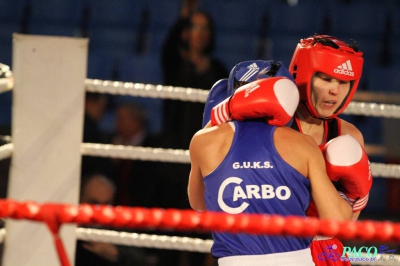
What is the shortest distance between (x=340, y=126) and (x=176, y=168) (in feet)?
3.18

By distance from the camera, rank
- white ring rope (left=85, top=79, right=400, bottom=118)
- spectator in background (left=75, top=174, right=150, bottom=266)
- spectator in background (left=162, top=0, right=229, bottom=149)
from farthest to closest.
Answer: spectator in background (left=162, top=0, right=229, bottom=149) → spectator in background (left=75, top=174, right=150, bottom=266) → white ring rope (left=85, top=79, right=400, bottom=118)

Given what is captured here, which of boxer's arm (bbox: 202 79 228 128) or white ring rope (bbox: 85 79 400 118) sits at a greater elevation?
boxer's arm (bbox: 202 79 228 128)

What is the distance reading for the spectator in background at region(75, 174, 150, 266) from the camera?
7.65 feet

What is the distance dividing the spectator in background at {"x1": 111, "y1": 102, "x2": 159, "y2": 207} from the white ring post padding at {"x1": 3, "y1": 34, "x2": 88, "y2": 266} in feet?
2.57

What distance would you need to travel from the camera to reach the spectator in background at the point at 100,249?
2332mm

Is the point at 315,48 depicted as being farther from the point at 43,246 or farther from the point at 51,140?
the point at 43,246

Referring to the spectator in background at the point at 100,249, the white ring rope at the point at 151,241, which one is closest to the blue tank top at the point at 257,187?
the white ring rope at the point at 151,241

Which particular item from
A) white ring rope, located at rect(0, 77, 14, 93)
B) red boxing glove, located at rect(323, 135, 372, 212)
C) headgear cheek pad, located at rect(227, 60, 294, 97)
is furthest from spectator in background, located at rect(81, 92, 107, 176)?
red boxing glove, located at rect(323, 135, 372, 212)

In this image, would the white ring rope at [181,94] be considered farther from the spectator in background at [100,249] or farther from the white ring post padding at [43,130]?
the spectator in background at [100,249]

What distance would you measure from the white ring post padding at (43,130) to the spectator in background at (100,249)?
0.40m

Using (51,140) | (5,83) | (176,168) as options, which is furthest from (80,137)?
(176,168)

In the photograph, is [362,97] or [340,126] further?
[362,97]

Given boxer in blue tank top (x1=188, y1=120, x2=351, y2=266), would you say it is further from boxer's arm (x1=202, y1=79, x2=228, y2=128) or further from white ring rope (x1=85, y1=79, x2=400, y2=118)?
white ring rope (x1=85, y1=79, x2=400, y2=118)

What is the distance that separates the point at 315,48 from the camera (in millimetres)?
1701
